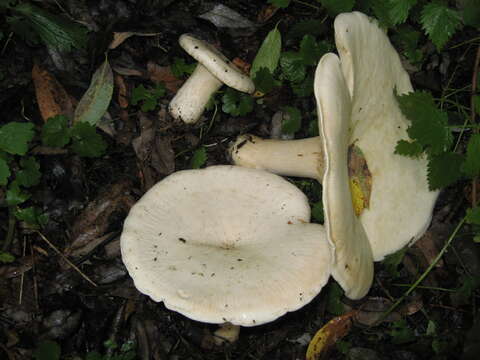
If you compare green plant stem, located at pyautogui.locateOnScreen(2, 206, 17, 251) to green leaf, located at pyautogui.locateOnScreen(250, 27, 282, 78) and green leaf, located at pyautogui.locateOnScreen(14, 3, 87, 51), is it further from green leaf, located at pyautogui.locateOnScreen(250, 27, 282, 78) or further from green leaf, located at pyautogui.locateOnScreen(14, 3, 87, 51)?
green leaf, located at pyautogui.locateOnScreen(250, 27, 282, 78)

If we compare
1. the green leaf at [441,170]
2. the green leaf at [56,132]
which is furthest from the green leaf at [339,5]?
the green leaf at [56,132]

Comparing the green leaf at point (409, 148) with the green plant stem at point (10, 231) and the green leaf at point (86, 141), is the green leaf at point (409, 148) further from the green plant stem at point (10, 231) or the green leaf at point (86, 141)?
the green plant stem at point (10, 231)

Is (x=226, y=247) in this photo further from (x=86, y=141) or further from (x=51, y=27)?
(x=51, y=27)

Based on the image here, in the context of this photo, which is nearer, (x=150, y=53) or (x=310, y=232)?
(x=310, y=232)

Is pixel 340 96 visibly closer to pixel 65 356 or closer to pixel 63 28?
pixel 63 28

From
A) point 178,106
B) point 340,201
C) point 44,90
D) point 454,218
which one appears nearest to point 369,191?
point 340,201

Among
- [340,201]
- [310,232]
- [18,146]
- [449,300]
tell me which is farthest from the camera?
[449,300]

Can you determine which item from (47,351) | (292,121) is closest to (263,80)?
(292,121)
